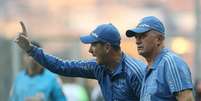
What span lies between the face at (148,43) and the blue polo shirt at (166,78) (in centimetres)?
8

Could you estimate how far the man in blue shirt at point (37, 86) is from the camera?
11.1 m

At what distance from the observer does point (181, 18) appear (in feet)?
63.2

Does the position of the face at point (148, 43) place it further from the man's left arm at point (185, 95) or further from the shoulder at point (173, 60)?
the man's left arm at point (185, 95)

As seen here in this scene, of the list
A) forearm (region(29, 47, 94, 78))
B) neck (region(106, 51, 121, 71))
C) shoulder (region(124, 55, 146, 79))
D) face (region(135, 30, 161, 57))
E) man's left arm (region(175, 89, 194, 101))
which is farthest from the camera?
forearm (region(29, 47, 94, 78))

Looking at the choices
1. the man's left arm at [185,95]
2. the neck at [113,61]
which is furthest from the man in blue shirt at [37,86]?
the man's left arm at [185,95]

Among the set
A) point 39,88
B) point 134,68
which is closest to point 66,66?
point 134,68

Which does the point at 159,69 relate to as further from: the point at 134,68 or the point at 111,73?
the point at 111,73

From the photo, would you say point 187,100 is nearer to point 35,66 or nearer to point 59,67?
point 59,67

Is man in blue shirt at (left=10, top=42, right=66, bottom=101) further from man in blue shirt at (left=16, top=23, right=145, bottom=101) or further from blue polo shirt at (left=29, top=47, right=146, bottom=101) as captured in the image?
man in blue shirt at (left=16, top=23, right=145, bottom=101)

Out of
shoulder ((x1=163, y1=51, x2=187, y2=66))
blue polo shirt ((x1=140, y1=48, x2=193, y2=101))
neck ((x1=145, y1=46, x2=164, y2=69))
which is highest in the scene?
neck ((x1=145, y1=46, x2=164, y2=69))

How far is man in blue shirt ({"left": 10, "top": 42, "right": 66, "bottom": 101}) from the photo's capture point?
1109 centimetres

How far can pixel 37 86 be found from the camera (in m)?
11.1

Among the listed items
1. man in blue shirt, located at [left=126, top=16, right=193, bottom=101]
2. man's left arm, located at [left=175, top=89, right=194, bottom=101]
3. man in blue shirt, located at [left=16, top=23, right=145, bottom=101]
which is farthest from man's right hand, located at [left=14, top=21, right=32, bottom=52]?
man's left arm, located at [left=175, top=89, right=194, bottom=101]

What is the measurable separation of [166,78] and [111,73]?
3.32 feet
